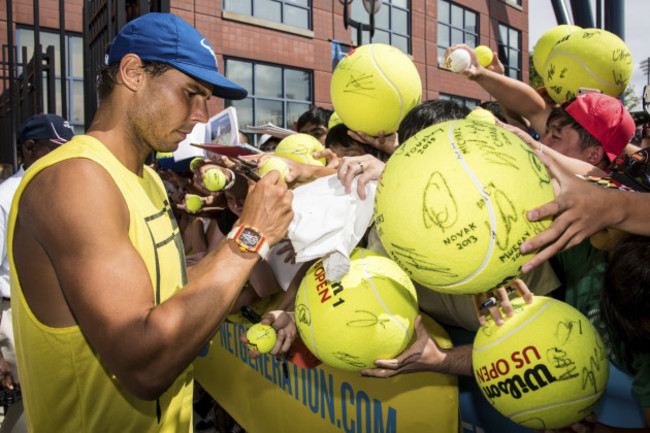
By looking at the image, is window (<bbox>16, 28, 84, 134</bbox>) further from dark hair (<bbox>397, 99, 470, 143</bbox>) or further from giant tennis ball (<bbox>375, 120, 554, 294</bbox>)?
giant tennis ball (<bbox>375, 120, 554, 294</bbox>)

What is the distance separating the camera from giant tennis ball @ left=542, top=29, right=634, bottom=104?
A: 94.0 inches

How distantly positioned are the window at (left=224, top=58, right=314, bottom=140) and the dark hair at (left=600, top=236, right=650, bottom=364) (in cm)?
1291

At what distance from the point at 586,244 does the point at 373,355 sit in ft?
3.33

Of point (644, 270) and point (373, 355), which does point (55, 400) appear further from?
point (644, 270)

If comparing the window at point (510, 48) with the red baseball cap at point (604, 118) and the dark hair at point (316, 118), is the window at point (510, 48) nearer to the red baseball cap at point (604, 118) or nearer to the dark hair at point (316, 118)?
the dark hair at point (316, 118)

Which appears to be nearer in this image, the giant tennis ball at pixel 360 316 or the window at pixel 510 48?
the giant tennis ball at pixel 360 316

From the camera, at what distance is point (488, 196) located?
4.09 feet

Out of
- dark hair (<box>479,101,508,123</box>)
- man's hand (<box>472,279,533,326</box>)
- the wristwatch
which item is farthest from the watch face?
dark hair (<box>479,101,508,123</box>)

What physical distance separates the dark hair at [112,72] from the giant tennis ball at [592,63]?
6.92 feet

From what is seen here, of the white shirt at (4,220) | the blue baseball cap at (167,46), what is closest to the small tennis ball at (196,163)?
the blue baseball cap at (167,46)

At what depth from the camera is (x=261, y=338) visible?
6.24ft

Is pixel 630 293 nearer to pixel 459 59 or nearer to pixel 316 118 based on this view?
pixel 459 59

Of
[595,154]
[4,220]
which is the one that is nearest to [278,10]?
[4,220]

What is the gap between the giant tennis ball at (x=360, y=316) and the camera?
1.61 metres
